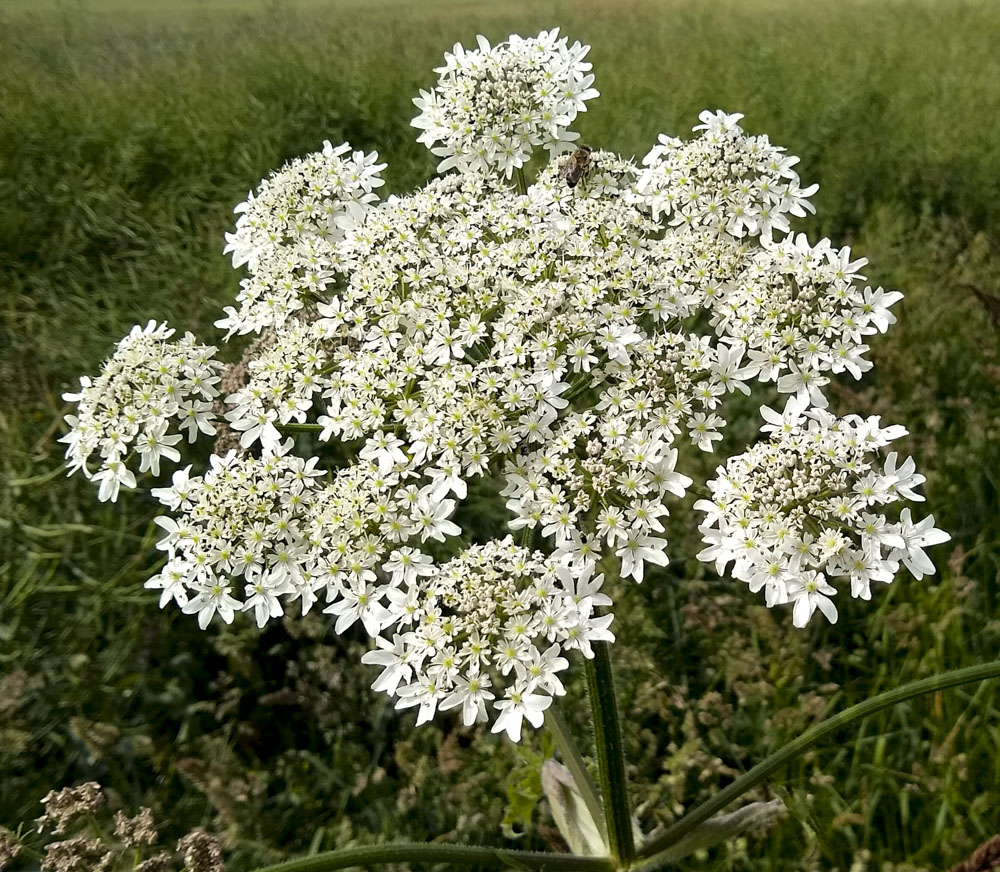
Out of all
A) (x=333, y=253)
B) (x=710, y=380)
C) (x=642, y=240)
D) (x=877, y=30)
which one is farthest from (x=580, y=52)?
(x=877, y=30)

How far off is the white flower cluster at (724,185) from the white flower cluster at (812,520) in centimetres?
88

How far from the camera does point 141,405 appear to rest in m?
2.54

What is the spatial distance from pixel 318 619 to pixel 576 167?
2.42 meters

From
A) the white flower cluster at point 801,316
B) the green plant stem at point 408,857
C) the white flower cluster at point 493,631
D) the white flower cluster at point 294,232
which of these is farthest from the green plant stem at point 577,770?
the white flower cluster at point 294,232

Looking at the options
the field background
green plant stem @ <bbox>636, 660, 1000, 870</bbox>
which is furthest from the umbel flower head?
the field background

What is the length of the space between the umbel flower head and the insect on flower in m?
0.01

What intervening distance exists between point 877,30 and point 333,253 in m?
7.18

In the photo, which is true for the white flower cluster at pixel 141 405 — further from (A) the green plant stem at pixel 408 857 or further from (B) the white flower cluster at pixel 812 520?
(B) the white flower cluster at pixel 812 520

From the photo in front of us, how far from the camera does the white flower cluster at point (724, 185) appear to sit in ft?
9.06

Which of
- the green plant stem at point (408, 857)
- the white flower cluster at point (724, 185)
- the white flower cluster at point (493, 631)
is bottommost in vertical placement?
the green plant stem at point (408, 857)

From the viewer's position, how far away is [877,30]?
765 cm

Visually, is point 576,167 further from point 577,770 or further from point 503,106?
point 577,770

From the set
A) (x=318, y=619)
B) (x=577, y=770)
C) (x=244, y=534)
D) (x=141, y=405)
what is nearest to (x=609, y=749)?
(x=577, y=770)

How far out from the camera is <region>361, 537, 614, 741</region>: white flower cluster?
2.02 meters
